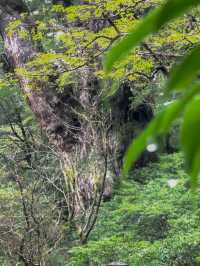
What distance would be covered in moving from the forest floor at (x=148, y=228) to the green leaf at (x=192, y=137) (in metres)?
4.21

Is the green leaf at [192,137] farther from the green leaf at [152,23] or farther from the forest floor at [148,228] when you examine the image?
the forest floor at [148,228]

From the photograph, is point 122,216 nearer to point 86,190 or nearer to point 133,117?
point 86,190

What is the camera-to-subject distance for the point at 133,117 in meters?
9.93

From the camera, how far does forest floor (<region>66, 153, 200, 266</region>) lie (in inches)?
200

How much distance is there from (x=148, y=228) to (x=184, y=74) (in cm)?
608

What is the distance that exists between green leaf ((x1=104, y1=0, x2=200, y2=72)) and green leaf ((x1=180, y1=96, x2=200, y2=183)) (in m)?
0.04

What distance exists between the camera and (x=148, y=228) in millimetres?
6250

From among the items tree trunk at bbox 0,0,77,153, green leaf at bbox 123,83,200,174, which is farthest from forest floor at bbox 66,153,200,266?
green leaf at bbox 123,83,200,174

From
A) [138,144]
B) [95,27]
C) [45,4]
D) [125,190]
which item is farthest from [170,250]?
[45,4]

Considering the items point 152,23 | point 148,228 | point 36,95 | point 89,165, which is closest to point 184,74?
point 152,23

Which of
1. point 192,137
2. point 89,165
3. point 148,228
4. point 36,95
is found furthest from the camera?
point 36,95

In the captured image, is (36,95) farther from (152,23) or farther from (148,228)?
(152,23)

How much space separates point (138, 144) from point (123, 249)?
5.20 m

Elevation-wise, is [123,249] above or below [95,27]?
below
